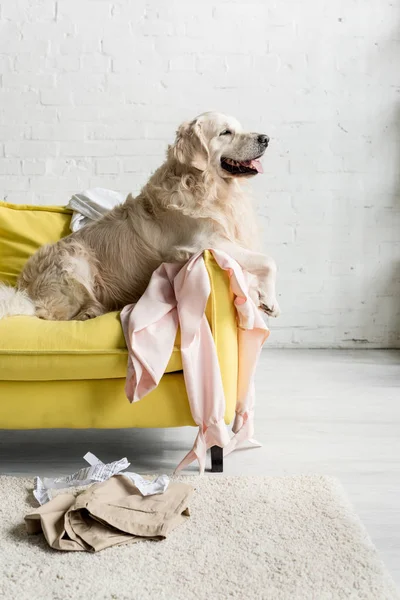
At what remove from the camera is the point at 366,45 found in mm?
3898

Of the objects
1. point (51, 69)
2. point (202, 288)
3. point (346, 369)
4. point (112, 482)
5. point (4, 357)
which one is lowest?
point (346, 369)

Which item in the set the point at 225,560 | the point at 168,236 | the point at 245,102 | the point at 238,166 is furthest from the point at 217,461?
the point at 245,102

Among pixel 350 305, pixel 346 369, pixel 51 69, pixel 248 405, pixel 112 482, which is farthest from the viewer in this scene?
pixel 350 305

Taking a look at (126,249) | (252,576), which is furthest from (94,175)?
(252,576)

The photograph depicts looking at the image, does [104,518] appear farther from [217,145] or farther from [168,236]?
[217,145]

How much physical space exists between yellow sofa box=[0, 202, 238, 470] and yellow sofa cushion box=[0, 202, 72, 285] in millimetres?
648

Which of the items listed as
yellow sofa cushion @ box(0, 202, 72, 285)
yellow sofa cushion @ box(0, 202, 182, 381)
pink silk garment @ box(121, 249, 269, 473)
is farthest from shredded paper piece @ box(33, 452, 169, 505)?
yellow sofa cushion @ box(0, 202, 72, 285)

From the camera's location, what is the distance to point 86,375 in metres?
2.04

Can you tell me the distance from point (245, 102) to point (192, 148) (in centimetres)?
168

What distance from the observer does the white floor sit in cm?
202

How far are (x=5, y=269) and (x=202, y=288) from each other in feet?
3.42

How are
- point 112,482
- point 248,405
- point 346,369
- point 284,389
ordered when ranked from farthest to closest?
point 346,369, point 284,389, point 248,405, point 112,482

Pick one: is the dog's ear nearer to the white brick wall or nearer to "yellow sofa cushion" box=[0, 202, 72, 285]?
"yellow sofa cushion" box=[0, 202, 72, 285]

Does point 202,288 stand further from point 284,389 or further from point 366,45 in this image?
point 366,45
